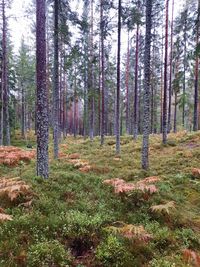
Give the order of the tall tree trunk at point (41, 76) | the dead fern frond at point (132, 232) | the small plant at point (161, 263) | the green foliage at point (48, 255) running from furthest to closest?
the tall tree trunk at point (41, 76), the dead fern frond at point (132, 232), the small plant at point (161, 263), the green foliage at point (48, 255)

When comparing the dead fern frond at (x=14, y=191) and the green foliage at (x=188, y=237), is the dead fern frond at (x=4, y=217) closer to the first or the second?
the dead fern frond at (x=14, y=191)

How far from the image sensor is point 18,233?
615 centimetres

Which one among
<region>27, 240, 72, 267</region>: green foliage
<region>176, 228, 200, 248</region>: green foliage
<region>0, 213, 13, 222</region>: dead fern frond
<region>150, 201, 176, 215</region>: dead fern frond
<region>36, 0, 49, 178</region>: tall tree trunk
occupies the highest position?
<region>36, 0, 49, 178</region>: tall tree trunk

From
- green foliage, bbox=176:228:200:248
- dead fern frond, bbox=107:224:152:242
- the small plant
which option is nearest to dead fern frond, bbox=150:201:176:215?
green foliage, bbox=176:228:200:248

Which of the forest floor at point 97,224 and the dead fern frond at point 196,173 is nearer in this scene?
the forest floor at point 97,224

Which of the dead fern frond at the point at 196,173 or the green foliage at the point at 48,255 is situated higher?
the dead fern frond at the point at 196,173

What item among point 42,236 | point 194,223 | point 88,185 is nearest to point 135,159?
point 88,185

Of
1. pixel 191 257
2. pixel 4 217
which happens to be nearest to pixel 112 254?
pixel 191 257

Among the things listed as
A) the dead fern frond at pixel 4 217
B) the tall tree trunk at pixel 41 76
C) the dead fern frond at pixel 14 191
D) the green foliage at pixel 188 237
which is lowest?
the green foliage at pixel 188 237

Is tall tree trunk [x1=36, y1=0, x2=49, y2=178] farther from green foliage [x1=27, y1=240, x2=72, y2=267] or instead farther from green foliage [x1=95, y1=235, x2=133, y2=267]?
green foliage [x1=95, y1=235, x2=133, y2=267]

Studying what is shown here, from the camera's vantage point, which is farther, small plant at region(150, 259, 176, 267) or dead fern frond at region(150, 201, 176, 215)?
dead fern frond at region(150, 201, 176, 215)

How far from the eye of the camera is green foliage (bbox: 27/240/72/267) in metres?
5.38

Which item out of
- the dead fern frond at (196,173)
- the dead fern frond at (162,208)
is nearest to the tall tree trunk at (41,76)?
the dead fern frond at (162,208)

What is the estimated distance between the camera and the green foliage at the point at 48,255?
5.38 m
